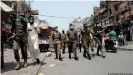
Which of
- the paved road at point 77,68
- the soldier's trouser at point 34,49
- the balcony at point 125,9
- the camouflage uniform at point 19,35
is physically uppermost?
the balcony at point 125,9

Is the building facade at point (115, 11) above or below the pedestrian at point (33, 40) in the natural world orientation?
above

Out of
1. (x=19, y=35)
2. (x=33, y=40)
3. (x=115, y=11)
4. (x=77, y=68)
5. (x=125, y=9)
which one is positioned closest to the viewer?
(x=19, y=35)

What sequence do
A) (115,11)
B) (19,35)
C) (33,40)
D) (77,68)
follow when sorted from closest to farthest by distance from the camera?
(19,35)
(77,68)
(33,40)
(115,11)

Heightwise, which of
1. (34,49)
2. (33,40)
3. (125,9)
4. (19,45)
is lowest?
(34,49)

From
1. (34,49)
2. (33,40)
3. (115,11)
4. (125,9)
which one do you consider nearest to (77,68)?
(34,49)

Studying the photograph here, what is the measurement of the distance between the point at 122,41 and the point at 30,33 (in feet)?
74.4

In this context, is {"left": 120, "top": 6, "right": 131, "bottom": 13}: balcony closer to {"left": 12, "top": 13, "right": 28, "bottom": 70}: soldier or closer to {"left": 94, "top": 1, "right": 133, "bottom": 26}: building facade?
{"left": 94, "top": 1, "right": 133, "bottom": 26}: building facade

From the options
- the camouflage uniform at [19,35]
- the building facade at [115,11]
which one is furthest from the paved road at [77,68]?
the building facade at [115,11]

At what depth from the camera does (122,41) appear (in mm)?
33500

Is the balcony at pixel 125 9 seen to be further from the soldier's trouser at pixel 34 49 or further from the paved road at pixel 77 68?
the soldier's trouser at pixel 34 49

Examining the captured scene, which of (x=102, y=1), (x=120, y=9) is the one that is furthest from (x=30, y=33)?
(x=102, y=1)

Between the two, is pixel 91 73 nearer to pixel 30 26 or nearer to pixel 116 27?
pixel 30 26

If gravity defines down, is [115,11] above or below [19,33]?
above

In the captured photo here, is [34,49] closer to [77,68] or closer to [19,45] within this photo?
[19,45]
